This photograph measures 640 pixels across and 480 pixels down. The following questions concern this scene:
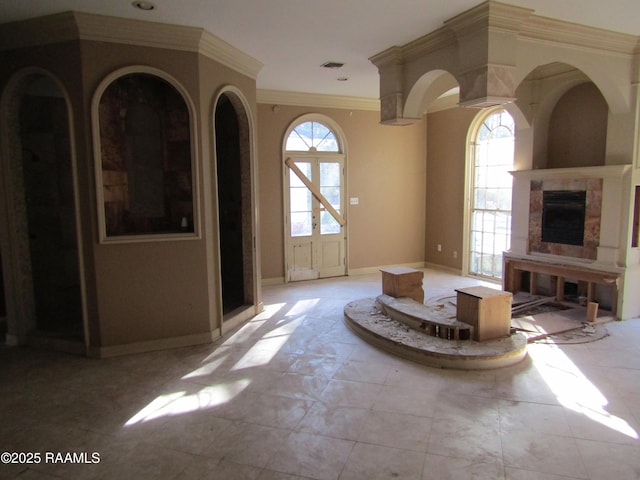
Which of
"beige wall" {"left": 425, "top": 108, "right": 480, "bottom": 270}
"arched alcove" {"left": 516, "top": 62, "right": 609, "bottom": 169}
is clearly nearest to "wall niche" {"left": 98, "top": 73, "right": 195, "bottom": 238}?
"arched alcove" {"left": 516, "top": 62, "right": 609, "bottom": 169}

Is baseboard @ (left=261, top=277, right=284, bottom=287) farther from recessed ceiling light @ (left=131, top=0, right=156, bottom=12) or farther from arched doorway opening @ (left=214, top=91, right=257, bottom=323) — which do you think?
recessed ceiling light @ (left=131, top=0, right=156, bottom=12)

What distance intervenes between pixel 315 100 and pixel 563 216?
13.2 ft

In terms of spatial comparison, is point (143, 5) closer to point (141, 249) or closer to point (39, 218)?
point (141, 249)

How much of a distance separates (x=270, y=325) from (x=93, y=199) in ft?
7.47

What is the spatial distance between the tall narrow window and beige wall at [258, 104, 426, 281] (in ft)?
3.78

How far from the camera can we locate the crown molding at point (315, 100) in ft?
22.0

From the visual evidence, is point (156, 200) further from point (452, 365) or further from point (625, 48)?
point (625, 48)

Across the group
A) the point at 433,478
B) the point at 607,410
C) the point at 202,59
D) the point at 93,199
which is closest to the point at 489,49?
the point at 202,59

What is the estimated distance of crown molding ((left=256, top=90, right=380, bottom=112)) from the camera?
22.0 ft

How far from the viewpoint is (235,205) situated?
575 centimetres

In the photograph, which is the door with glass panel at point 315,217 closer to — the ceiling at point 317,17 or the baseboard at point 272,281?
the baseboard at point 272,281

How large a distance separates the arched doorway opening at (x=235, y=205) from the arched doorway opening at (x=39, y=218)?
67.9 inches

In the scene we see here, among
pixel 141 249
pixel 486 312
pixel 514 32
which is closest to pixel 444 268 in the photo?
pixel 486 312

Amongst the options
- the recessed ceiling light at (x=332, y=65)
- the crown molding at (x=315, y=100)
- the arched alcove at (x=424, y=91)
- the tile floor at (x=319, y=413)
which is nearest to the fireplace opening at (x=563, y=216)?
the tile floor at (x=319, y=413)
